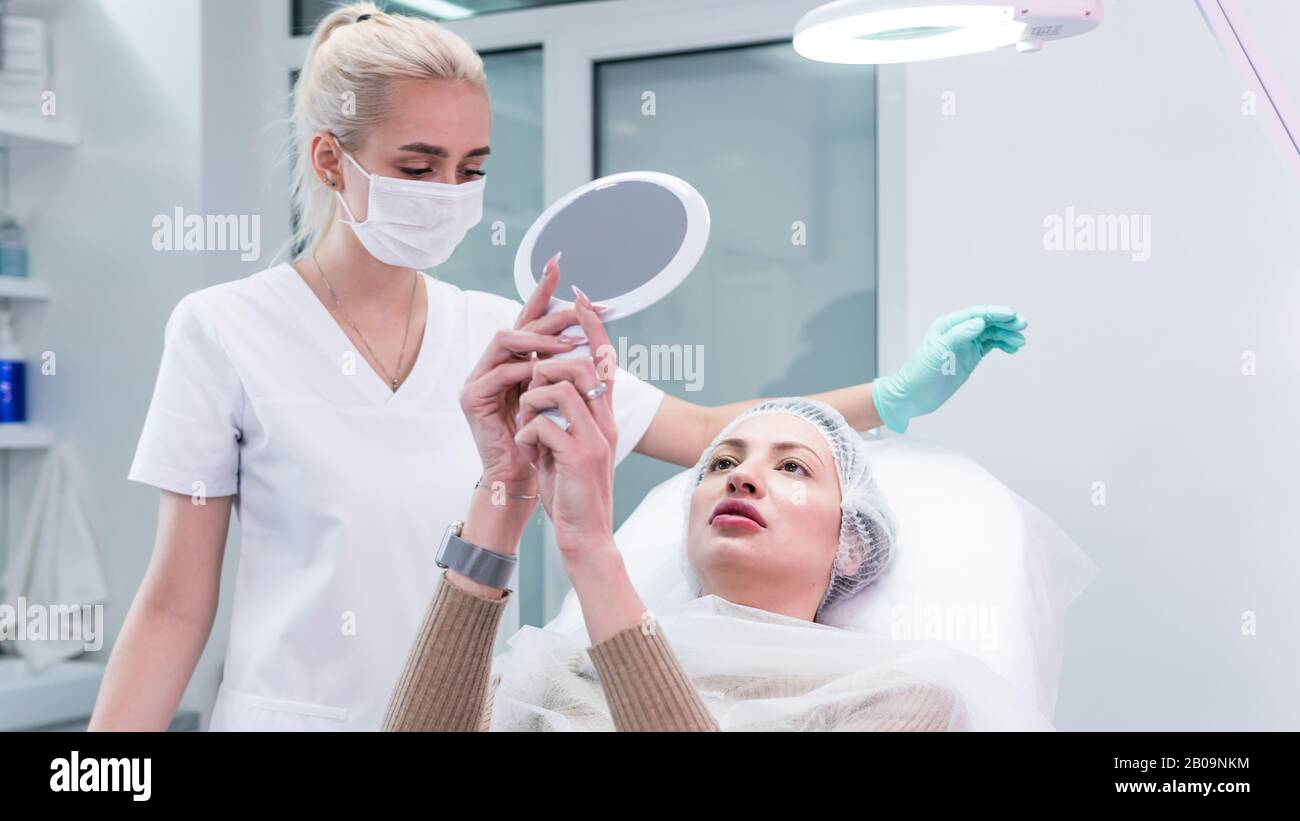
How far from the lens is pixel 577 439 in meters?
0.87

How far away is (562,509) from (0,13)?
2.07 metres

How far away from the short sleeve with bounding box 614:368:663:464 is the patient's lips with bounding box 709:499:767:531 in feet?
0.57

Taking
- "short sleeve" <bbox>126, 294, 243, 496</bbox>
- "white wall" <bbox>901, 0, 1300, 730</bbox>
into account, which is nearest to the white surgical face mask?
"short sleeve" <bbox>126, 294, 243, 496</bbox>

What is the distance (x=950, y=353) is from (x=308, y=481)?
82cm

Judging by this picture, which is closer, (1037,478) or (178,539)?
(178,539)

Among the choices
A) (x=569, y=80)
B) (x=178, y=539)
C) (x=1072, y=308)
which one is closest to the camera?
(x=178, y=539)

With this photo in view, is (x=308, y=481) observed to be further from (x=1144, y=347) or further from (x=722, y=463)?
(x=1144, y=347)

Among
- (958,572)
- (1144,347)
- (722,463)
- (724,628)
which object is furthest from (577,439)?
(1144,347)

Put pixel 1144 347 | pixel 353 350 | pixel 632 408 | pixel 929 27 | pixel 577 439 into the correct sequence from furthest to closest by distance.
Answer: pixel 1144 347 < pixel 632 408 < pixel 353 350 < pixel 929 27 < pixel 577 439

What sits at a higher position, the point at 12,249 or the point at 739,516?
the point at 12,249
